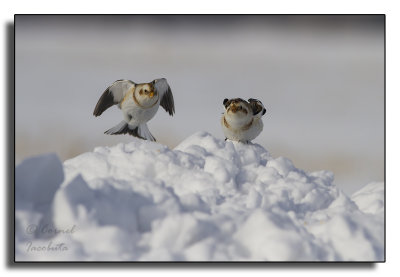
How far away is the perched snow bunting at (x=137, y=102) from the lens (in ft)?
15.8

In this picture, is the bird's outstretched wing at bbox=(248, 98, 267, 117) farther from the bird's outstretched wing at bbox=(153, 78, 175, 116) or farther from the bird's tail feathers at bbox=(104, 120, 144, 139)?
the bird's tail feathers at bbox=(104, 120, 144, 139)

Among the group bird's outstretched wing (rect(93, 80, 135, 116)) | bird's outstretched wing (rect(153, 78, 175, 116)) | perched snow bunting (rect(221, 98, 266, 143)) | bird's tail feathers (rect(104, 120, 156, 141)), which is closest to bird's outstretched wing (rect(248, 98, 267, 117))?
perched snow bunting (rect(221, 98, 266, 143))

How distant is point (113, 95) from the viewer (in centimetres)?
484

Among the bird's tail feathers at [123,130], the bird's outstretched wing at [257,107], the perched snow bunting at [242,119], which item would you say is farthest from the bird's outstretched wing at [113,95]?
the bird's outstretched wing at [257,107]

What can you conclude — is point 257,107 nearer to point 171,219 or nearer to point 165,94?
point 165,94

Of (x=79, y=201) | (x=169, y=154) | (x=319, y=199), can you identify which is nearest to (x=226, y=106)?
(x=169, y=154)

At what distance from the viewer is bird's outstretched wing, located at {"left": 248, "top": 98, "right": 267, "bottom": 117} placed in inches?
185

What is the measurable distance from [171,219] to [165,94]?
1.11 meters

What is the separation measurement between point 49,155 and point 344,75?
6.20ft

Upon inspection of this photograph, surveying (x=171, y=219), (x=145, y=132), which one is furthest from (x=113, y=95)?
(x=171, y=219)

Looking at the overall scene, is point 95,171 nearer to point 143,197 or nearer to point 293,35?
point 143,197

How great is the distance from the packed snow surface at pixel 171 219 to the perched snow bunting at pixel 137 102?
1.59 feet

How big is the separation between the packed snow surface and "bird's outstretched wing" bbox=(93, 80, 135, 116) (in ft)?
1.57

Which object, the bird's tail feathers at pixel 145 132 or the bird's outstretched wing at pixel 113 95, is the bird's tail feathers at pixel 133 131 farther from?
the bird's outstretched wing at pixel 113 95
